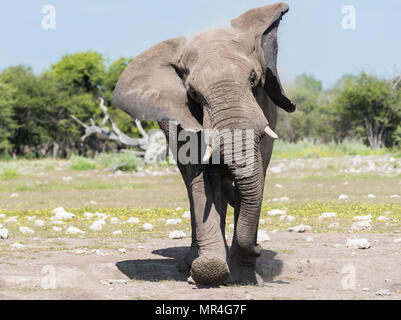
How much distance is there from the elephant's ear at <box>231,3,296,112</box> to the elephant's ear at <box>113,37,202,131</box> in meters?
0.67

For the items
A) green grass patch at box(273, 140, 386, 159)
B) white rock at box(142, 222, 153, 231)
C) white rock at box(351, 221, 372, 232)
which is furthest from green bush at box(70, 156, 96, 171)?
white rock at box(351, 221, 372, 232)

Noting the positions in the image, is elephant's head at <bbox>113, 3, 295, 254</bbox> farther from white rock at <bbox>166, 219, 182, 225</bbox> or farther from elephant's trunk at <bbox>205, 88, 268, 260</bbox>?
white rock at <bbox>166, 219, 182, 225</bbox>

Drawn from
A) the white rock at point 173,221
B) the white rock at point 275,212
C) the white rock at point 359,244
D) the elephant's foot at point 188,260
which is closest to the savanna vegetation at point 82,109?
the white rock at point 275,212

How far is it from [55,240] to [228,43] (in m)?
4.48

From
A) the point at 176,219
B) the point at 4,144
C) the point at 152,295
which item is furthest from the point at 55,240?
the point at 4,144

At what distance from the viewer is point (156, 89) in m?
6.44

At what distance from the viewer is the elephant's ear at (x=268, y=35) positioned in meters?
6.39

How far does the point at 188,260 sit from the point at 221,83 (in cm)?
243

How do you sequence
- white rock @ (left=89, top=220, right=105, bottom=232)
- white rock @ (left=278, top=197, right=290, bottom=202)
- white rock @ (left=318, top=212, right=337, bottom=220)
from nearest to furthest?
1. white rock @ (left=89, top=220, right=105, bottom=232)
2. white rock @ (left=318, top=212, right=337, bottom=220)
3. white rock @ (left=278, top=197, right=290, bottom=202)

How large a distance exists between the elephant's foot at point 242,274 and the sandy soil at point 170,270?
0.19 metres

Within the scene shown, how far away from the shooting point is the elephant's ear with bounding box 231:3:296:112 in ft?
21.0

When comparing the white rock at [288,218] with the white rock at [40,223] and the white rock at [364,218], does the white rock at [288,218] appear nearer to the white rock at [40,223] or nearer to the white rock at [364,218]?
the white rock at [364,218]

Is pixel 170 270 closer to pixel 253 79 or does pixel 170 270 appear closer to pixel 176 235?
pixel 176 235
